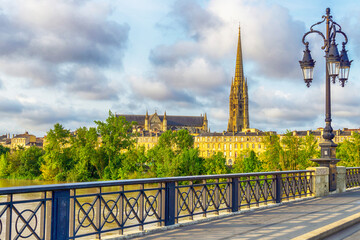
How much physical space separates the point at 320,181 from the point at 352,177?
4.74 meters

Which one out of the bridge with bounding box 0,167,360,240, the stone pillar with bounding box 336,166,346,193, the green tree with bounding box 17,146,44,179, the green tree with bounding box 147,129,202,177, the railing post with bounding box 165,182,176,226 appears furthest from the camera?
the green tree with bounding box 17,146,44,179

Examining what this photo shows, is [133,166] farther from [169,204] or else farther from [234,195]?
[169,204]

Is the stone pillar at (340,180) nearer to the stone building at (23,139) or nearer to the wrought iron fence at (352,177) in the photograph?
the wrought iron fence at (352,177)

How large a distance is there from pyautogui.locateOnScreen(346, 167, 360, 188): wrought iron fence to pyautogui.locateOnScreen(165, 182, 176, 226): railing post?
40.5ft

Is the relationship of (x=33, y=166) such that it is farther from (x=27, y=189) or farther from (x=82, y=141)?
(x=27, y=189)

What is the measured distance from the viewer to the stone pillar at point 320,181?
1502 cm

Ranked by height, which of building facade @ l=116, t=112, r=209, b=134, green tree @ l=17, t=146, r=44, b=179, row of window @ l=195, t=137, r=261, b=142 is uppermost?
building facade @ l=116, t=112, r=209, b=134

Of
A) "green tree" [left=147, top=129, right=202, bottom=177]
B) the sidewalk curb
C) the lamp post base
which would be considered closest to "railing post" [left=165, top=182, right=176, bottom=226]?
the sidewalk curb

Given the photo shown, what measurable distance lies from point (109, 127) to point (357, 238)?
231ft

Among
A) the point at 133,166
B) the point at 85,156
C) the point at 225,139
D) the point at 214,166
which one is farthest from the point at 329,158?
the point at 225,139

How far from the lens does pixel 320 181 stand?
15.3 meters

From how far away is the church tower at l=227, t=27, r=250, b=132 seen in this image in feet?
591

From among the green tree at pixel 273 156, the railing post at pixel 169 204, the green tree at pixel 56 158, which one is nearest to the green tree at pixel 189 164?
the green tree at pixel 273 156

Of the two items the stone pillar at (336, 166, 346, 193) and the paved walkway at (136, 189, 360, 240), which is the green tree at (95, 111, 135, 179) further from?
the paved walkway at (136, 189, 360, 240)
